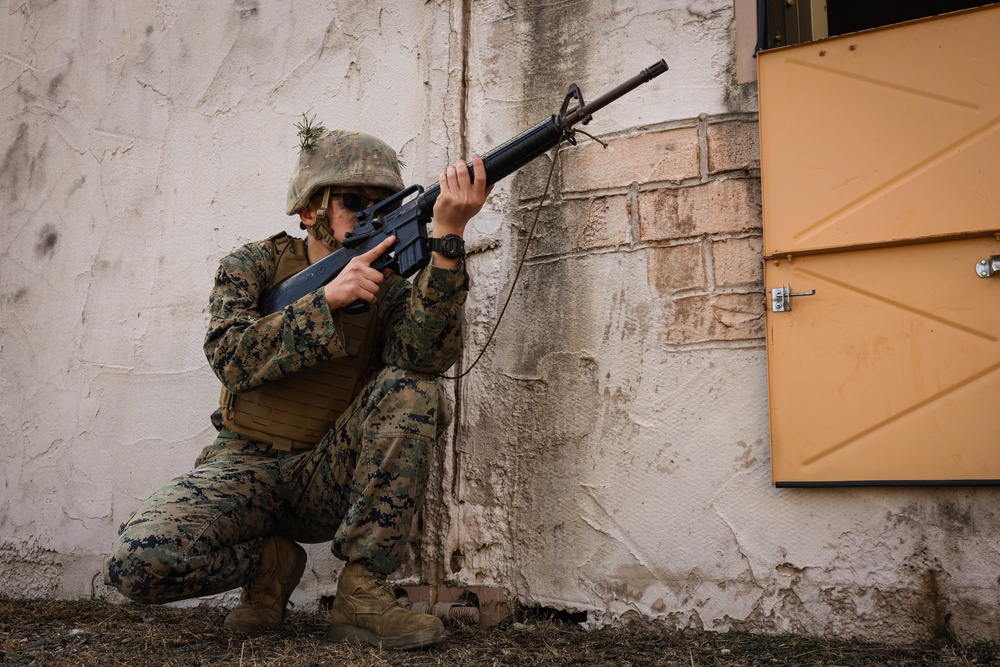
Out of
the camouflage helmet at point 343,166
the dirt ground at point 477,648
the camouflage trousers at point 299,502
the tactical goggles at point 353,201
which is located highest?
the camouflage helmet at point 343,166

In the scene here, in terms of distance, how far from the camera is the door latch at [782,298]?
2607 millimetres

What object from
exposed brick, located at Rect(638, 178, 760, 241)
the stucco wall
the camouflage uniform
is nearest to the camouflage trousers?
the camouflage uniform

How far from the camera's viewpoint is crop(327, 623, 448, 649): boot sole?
2.34 m

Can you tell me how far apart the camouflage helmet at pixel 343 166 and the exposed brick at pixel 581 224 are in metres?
0.49

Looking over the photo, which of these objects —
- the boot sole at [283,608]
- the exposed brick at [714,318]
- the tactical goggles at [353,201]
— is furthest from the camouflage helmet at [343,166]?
the boot sole at [283,608]

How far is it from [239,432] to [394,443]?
57 centimetres

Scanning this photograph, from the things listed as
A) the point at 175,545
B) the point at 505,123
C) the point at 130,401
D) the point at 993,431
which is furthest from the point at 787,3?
the point at 130,401

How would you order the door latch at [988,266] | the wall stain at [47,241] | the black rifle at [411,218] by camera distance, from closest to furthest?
the door latch at [988,266], the black rifle at [411,218], the wall stain at [47,241]

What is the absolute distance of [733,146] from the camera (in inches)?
109

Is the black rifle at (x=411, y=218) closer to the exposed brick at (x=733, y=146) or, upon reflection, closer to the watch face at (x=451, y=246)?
the watch face at (x=451, y=246)

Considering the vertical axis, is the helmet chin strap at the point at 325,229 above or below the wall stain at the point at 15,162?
below

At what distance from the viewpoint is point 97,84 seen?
3963mm

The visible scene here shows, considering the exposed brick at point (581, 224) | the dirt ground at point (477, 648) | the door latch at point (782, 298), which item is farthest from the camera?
the exposed brick at point (581, 224)

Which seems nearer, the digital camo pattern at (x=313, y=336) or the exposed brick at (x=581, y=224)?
the digital camo pattern at (x=313, y=336)
